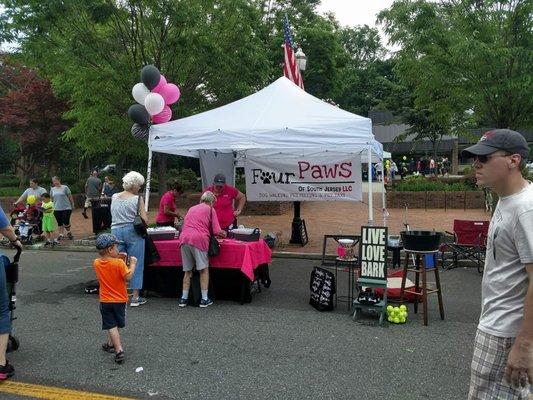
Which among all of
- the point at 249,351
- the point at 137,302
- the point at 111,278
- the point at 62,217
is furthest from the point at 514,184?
the point at 62,217

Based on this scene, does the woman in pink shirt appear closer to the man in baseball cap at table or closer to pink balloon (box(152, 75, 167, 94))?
pink balloon (box(152, 75, 167, 94))

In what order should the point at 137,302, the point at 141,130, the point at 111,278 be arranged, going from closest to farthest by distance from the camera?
the point at 111,278 → the point at 137,302 → the point at 141,130

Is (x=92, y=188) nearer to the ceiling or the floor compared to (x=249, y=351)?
nearer to the ceiling

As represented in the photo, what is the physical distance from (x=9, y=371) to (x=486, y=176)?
4.19m

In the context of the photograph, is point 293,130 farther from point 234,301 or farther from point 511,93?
point 511,93

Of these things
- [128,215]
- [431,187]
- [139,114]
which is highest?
[139,114]

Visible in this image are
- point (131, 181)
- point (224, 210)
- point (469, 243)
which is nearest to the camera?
point (131, 181)

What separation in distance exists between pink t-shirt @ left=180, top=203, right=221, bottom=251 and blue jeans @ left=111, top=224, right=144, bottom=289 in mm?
568

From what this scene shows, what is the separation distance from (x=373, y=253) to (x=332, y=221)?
30.6ft

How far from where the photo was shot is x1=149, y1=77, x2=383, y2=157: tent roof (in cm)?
767

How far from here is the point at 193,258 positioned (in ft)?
22.0

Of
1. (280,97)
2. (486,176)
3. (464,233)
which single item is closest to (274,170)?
(280,97)

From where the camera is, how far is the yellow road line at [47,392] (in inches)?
157

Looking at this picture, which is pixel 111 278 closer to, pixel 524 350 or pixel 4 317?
pixel 4 317
